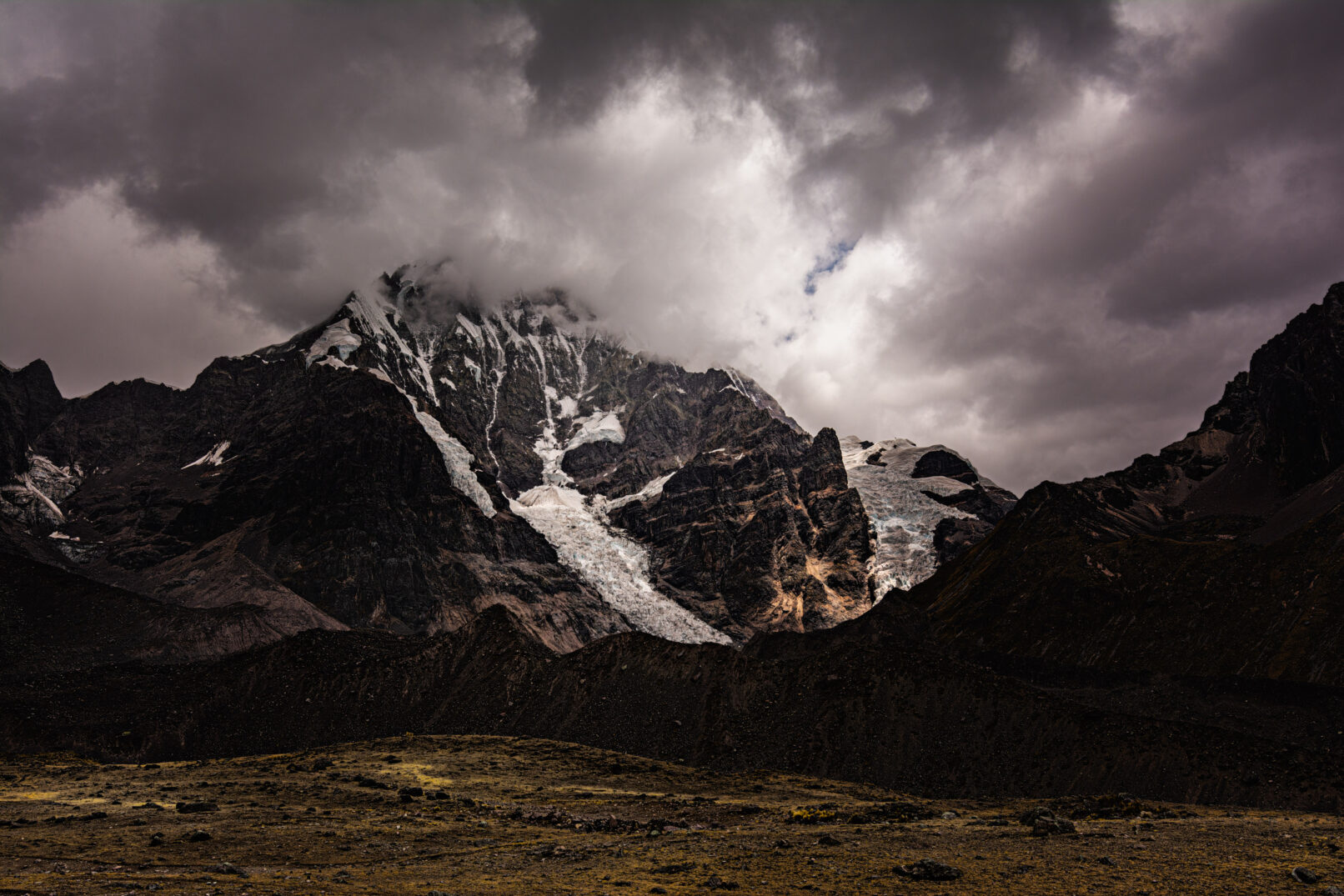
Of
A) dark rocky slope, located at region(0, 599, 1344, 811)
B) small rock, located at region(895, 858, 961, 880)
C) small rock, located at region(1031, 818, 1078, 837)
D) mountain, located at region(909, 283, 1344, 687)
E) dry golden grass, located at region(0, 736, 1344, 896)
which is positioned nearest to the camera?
dry golden grass, located at region(0, 736, 1344, 896)

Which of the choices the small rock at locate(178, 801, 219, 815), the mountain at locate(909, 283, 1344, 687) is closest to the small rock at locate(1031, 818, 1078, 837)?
the small rock at locate(178, 801, 219, 815)

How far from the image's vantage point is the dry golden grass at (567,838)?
38125mm

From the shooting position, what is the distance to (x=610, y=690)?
123 m

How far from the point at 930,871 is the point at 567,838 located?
28.3 m

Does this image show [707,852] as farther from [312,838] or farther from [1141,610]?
[1141,610]

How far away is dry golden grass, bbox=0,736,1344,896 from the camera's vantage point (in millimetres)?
38125

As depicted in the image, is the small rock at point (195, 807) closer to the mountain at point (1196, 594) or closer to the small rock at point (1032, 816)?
the small rock at point (1032, 816)

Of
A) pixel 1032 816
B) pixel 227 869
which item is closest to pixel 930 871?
pixel 1032 816

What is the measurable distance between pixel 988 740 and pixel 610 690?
2159 inches

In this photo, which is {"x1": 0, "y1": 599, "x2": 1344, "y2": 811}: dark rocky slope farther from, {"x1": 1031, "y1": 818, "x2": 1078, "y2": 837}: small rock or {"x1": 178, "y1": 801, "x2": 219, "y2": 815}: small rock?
{"x1": 178, "y1": 801, "x2": 219, "y2": 815}: small rock

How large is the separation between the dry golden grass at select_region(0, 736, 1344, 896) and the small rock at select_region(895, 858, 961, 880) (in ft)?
2.24

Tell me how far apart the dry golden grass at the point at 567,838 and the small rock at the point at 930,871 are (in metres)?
0.68

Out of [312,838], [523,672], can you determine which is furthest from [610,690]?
[312,838]

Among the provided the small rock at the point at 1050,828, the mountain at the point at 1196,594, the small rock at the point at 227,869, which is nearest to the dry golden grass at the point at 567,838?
the small rock at the point at 227,869
